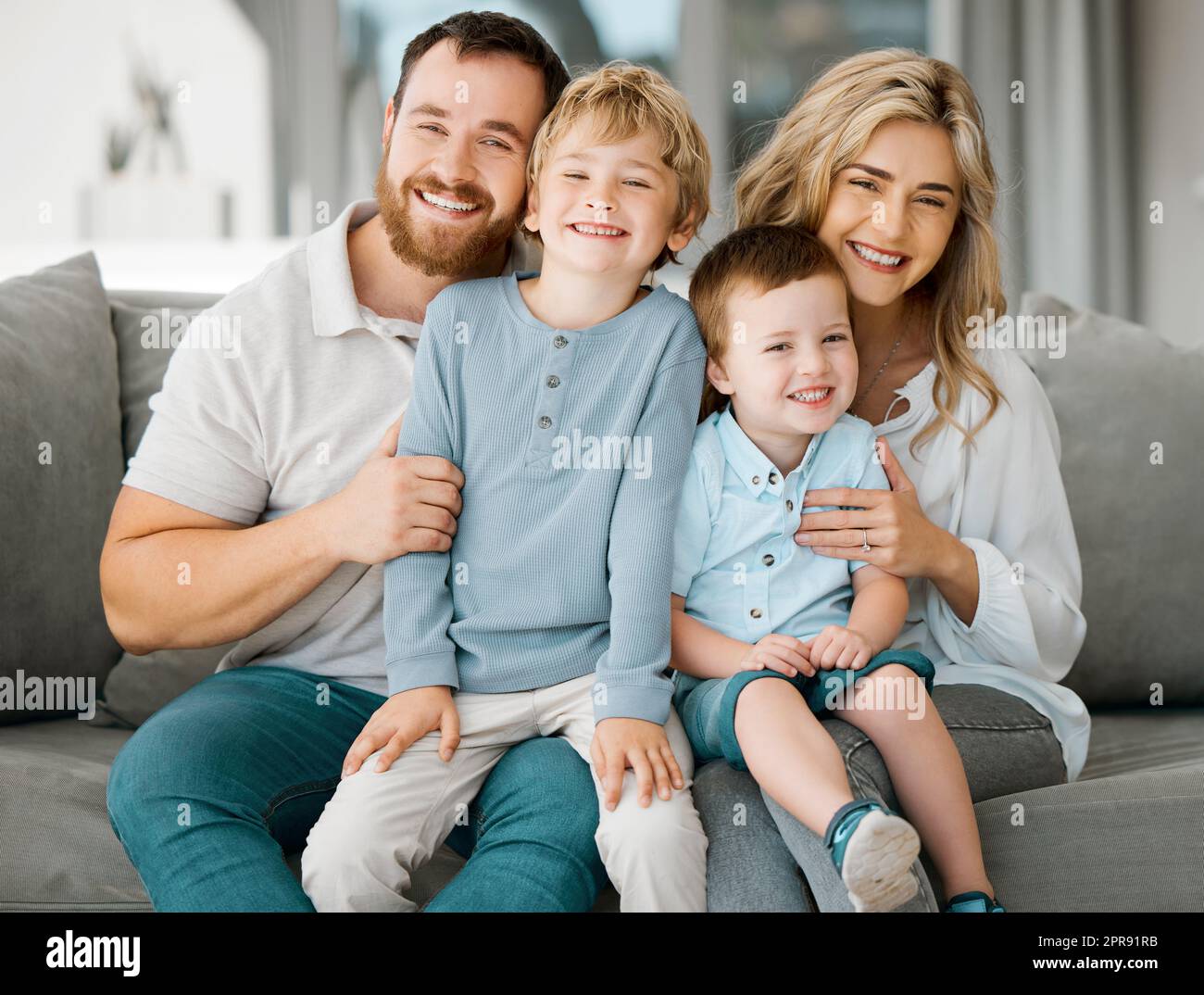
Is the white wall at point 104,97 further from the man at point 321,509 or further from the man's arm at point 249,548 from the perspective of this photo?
the man's arm at point 249,548

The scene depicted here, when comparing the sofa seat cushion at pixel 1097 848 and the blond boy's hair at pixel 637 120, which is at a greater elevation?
the blond boy's hair at pixel 637 120

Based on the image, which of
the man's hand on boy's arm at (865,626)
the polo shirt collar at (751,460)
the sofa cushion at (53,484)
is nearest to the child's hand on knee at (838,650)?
the man's hand on boy's arm at (865,626)

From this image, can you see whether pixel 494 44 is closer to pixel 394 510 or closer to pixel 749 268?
pixel 749 268

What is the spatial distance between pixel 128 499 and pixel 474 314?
52cm

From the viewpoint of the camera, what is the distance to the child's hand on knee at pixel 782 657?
132 centimetres

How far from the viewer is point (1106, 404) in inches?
72.9

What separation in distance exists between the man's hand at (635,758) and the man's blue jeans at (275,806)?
51 mm

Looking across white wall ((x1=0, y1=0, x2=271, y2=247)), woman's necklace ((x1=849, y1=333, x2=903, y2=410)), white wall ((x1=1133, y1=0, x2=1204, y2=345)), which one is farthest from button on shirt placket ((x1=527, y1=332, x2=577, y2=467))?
white wall ((x1=1133, y1=0, x2=1204, y2=345))

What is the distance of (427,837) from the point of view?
1284mm

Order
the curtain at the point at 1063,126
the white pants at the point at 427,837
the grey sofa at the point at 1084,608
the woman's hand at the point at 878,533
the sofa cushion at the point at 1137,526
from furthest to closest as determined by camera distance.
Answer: the curtain at the point at 1063,126
the sofa cushion at the point at 1137,526
the woman's hand at the point at 878,533
the grey sofa at the point at 1084,608
the white pants at the point at 427,837

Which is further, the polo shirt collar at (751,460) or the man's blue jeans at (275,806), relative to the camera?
the polo shirt collar at (751,460)

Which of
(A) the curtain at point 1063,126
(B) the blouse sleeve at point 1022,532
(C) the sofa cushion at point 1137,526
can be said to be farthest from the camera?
(A) the curtain at point 1063,126

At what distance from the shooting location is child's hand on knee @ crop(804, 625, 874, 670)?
1.33 metres

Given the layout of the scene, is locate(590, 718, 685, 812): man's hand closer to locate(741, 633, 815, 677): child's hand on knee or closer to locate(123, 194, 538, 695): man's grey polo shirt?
locate(741, 633, 815, 677): child's hand on knee
